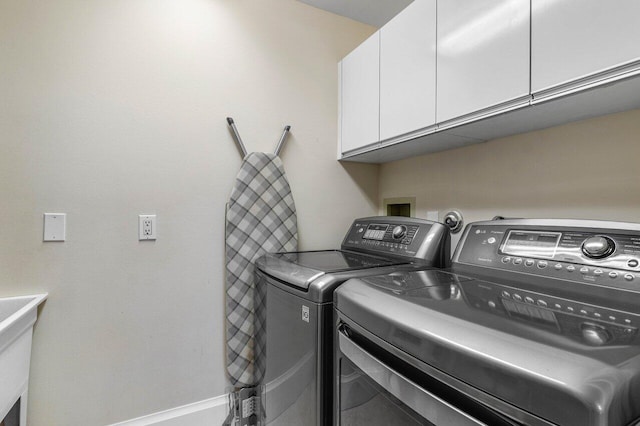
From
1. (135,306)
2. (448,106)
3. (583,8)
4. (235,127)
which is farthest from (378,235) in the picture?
(135,306)

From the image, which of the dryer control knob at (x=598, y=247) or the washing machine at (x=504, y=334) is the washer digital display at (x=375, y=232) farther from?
the dryer control knob at (x=598, y=247)

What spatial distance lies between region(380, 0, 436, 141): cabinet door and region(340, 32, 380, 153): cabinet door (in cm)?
6

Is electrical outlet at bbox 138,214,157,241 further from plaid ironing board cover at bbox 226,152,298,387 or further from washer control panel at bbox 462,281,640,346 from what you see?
washer control panel at bbox 462,281,640,346

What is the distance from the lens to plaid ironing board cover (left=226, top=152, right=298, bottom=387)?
1601 millimetres

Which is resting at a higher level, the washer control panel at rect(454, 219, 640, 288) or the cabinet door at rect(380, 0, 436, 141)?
the cabinet door at rect(380, 0, 436, 141)

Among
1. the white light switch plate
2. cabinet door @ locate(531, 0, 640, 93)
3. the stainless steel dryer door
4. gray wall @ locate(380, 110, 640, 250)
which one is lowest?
the stainless steel dryer door

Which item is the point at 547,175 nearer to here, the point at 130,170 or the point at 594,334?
the point at 594,334

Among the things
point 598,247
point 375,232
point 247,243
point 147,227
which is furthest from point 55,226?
point 598,247

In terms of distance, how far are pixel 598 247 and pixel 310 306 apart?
823mm

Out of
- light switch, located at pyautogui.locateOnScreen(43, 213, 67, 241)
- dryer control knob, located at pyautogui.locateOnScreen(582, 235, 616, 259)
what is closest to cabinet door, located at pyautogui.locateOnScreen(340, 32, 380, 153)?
dryer control knob, located at pyautogui.locateOnScreen(582, 235, 616, 259)

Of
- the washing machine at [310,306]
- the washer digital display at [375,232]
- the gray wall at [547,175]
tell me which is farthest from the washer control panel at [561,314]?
the washer digital display at [375,232]

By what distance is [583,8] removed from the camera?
2.75ft

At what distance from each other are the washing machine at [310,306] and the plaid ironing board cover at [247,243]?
0.09m

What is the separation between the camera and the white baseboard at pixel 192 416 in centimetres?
147
